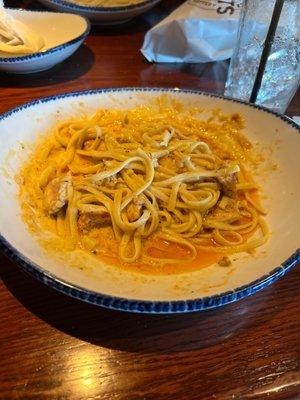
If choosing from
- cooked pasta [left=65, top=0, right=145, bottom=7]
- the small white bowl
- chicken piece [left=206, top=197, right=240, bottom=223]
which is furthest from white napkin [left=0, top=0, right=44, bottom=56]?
chicken piece [left=206, top=197, right=240, bottom=223]

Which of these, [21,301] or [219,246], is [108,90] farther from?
[21,301]

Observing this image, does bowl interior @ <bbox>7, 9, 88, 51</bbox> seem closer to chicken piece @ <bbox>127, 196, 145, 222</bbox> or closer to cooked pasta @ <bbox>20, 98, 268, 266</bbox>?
cooked pasta @ <bbox>20, 98, 268, 266</bbox>

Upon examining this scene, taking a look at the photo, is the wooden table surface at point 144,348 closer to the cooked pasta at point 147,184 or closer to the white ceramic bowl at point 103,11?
the cooked pasta at point 147,184

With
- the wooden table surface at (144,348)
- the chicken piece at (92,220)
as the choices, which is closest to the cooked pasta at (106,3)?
the chicken piece at (92,220)

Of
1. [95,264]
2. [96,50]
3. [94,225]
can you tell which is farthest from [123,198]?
[96,50]

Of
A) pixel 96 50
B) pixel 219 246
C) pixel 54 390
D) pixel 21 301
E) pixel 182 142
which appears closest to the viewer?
pixel 54 390

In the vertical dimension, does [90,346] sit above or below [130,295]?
below
